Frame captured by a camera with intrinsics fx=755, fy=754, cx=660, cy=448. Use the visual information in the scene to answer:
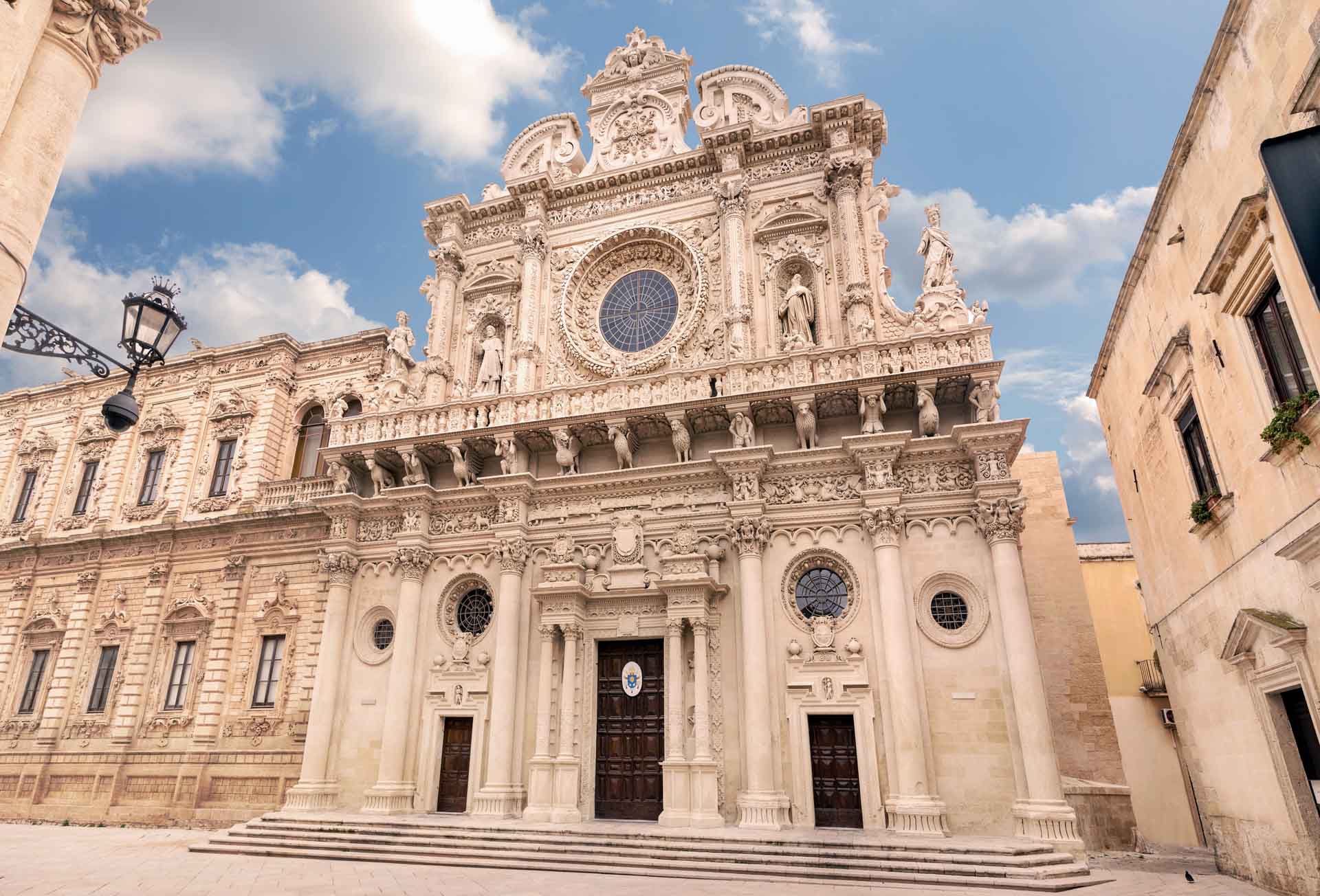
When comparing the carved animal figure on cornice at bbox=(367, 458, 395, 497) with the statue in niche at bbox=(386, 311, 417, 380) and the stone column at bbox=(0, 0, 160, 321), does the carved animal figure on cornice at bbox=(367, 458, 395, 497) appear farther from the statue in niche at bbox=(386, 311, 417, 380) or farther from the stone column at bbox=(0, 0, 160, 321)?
the stone column at bbox=(0, 0, 160, 321)

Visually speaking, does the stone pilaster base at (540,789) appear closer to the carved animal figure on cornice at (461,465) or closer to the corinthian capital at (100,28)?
the carved animal figure on cornice at (461,465)

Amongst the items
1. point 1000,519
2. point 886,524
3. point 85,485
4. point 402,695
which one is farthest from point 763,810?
point 85,485

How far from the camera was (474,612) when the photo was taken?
701 inches

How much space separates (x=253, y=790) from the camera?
1909 centimetres

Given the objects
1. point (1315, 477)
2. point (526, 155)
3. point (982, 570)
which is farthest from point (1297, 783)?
point (526, 155)

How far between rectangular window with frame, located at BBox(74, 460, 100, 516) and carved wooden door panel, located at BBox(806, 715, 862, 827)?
82.0 feet

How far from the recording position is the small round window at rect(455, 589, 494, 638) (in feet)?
57.8

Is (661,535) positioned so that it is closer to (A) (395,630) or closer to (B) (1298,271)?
(A) (395,630)

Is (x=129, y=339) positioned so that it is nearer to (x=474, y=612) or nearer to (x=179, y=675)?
(x=474, y=612)

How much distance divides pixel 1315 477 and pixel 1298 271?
7.45ft

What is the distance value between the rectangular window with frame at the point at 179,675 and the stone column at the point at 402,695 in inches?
307

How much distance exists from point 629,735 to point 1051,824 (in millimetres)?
7841

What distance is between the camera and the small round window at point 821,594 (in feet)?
50.3

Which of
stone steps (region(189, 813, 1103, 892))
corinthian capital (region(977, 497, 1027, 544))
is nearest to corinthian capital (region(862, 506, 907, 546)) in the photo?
corinthian capital (region(977, 497, 1027, 544))
